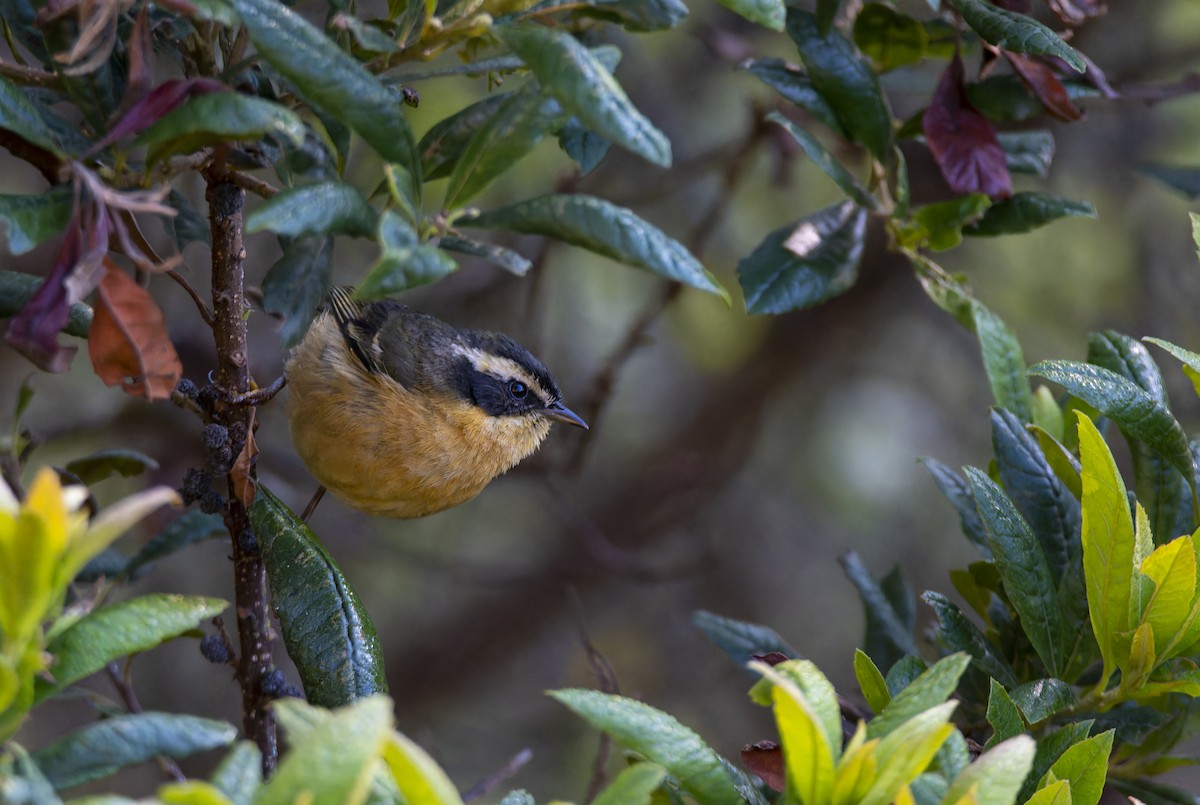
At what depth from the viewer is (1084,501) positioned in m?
1.98

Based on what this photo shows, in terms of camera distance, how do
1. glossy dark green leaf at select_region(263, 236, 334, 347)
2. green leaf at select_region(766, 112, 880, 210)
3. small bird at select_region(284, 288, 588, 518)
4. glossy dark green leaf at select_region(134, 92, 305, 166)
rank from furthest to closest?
small bird at select_region(284, 288, 588, 518) < green leaf at select_region(766, 112, 880, 210) < glossy dark green leaf at select_region(263, 236, 334, 347) < glossy dark green leaf at select_region(134, 92, 305, 166)

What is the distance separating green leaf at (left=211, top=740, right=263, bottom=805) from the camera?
1.36m

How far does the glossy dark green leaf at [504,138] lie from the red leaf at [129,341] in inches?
19.2

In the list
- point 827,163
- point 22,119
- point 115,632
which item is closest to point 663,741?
point 115,632

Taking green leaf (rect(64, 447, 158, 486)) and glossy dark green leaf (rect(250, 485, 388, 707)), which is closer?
glossy dark green leaf (rect(250, 485, 388, 707))

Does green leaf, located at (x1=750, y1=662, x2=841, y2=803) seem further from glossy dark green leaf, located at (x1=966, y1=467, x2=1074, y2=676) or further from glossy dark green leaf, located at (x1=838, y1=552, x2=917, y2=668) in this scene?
glossy dark green leaf, located at (x1=838, y1=552, x2=917, y2=668)

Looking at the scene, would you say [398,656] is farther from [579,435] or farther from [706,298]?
[706,298]

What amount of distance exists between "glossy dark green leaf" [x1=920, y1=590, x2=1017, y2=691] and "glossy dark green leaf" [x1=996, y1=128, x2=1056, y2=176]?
1.42 m

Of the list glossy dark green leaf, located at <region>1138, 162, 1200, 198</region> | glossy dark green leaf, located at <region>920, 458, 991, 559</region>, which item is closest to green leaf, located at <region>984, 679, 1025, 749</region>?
glossy dark green leaf, located at <region>920, 458, 991, 559</region>

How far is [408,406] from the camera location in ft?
11.8

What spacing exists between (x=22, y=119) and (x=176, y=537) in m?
1.48

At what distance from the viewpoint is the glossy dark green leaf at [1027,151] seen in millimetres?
3182

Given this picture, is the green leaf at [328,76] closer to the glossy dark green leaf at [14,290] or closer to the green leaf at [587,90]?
the green leaf at [587,90]

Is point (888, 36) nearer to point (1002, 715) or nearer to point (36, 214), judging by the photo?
point (1002, 715)
